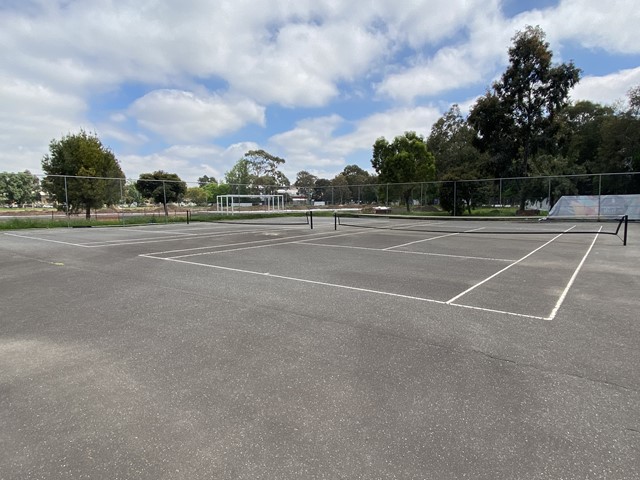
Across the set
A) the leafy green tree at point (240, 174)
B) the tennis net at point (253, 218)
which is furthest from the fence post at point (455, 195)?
the leafy green tree at point (240, 174)

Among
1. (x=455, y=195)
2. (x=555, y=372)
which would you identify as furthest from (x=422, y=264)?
(x=455, y=195)

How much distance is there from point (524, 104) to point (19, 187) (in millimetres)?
37813

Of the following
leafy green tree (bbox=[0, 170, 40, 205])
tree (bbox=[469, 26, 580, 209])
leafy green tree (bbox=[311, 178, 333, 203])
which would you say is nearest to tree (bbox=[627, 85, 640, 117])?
tree (bbox=[469, 26, 580, 209])

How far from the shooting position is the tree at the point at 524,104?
29.3 m

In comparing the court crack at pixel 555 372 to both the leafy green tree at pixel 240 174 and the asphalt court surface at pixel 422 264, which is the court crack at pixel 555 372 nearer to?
the asphalt court surface at pixel 422 264

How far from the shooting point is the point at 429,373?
10.5ft

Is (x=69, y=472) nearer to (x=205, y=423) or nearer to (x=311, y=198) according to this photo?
(x=205, y=423)

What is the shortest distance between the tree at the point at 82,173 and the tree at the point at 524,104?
99.3 ft

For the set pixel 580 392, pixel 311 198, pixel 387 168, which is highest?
pixel 387 168

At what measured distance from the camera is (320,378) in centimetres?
313

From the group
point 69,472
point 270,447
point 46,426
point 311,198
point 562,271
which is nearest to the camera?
point 69,472

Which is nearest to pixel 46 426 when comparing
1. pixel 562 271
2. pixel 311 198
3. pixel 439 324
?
pixel 439 324

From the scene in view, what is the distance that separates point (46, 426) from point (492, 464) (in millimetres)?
2938

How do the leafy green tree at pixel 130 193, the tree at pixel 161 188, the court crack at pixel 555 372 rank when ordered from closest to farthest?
1. the court crack at pixel 555 372
2. the leafy green tree at pixel 130 193
3. the tree at pixel 161 188
